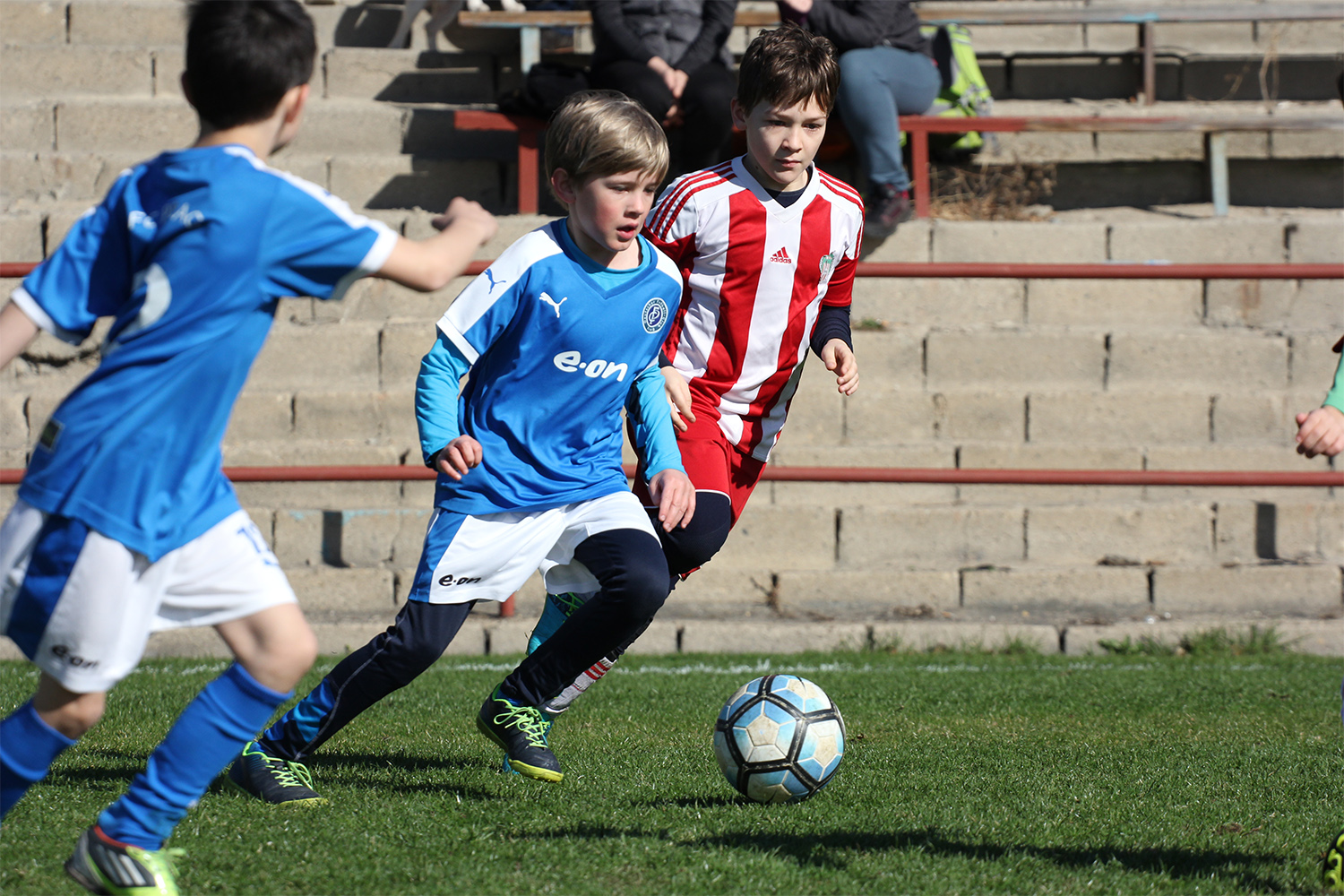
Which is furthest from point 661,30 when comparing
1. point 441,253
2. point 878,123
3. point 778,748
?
point 441,253

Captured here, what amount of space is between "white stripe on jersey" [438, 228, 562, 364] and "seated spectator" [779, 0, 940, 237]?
203 inches

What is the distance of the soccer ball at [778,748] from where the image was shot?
Result: 330cm

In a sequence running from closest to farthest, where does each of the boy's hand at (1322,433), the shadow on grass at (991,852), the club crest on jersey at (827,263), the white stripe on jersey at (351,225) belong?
the white stripe on jersey at (351,225), the boy's hand at (1322,433), the shadow on grass at (991,852), the club crest on jersey at (827,263)

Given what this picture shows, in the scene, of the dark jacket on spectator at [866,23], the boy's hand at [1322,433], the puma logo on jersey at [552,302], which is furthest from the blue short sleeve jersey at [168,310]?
the dark jacket on spectator at [866,23]

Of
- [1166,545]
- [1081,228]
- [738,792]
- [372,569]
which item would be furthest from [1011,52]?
[738,792]

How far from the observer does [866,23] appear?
812cm

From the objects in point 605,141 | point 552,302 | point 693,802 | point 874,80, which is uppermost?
point 874,80

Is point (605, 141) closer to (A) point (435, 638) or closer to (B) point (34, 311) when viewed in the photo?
(A) point (435, 638)

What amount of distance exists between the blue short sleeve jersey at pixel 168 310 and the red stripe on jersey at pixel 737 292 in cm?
172

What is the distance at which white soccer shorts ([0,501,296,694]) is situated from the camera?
86.9 inches

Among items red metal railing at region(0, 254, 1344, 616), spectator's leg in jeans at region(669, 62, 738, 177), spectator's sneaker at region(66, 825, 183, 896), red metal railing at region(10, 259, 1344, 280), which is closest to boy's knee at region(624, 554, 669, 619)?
spectator's sneaker at region(66, 825, 183, 896)

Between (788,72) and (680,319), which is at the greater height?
(788,72)

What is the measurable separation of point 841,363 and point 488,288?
3.82 feet

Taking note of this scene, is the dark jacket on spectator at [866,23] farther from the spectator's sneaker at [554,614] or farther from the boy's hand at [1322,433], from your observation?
the boy's hand at [1322,433]
